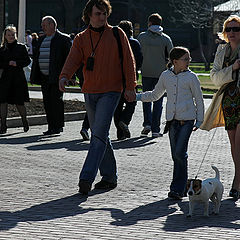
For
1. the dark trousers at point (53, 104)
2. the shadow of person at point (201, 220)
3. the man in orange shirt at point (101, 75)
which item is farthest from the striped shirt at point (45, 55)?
the shadow of person at point (201, 220)

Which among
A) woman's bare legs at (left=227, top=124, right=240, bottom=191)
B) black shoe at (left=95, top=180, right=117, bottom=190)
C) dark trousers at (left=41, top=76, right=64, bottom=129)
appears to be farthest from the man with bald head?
woman's bare legs at (left=227, top=124, right=240, bottom=191)

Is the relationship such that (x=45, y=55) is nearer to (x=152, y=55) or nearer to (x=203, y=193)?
(x=152, y=55)

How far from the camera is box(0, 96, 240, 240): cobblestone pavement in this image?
6.70m

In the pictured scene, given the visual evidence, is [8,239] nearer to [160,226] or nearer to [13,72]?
[160,226]

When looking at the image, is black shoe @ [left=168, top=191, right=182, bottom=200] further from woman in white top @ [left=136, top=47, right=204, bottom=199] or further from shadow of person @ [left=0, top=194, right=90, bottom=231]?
shadow of person @ [left=0, top=194, right=90, bottom=231]

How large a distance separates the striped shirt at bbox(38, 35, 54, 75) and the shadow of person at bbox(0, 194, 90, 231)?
599 cm

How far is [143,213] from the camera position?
750 cm

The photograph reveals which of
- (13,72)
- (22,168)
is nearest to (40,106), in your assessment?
(13,72)

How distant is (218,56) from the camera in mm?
8516

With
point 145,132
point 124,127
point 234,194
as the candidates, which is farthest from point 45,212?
point 145,132

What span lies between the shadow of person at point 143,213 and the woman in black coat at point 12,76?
6547mm

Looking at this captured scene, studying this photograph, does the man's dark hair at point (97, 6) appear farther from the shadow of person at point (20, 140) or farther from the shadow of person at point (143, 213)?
the shadow of person at point (20, 140)

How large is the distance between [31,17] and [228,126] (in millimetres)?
60632

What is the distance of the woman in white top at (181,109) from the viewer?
8.30m
